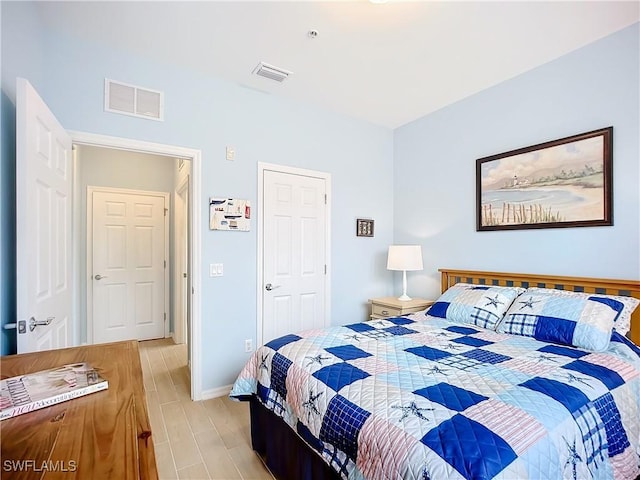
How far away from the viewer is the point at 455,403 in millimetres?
1232

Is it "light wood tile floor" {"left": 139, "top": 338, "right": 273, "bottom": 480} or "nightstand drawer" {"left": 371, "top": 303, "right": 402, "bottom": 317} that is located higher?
"nightstand drawer" {"left": 371, "top": 303, "right": 402, "bottom": 317}

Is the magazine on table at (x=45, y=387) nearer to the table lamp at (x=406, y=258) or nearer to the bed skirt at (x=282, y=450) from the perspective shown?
the bed skirt at (x=282, y=450)

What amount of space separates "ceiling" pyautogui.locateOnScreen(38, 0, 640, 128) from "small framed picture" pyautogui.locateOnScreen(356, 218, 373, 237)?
4.62 feet

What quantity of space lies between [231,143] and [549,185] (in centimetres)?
263

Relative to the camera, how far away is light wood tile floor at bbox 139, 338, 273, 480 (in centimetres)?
190

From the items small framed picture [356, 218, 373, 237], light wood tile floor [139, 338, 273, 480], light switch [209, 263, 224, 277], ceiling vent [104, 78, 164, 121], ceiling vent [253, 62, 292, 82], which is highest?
ceiling vent [253, 62, 292, 82]

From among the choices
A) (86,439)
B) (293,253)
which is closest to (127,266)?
(293,253)

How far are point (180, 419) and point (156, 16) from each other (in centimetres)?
278

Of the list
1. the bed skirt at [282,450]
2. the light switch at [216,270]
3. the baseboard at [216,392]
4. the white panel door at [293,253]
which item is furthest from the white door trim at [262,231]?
the bed skirt at [282,450]

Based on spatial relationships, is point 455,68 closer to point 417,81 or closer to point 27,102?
point 417,81

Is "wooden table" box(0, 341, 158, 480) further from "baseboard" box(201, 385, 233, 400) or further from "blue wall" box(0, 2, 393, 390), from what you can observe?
"baseboard" box(201, 385, 233, 400)

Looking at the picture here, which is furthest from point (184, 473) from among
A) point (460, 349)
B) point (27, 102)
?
point (27, 102)

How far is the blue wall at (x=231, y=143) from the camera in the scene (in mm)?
2264

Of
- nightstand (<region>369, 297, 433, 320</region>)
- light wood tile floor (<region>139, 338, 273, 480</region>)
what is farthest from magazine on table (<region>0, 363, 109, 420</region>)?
nightstand (<region>369, 297, 433, 320</region>)
